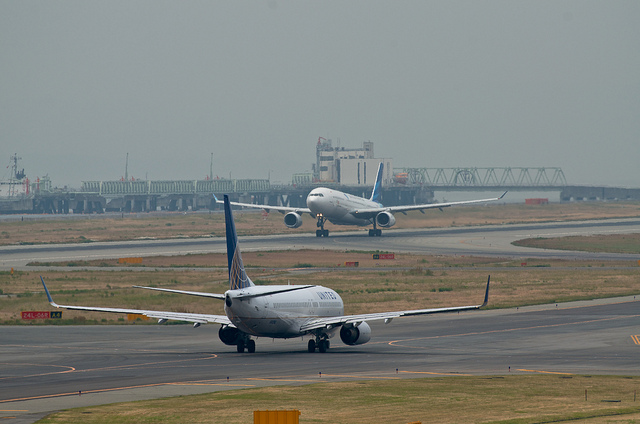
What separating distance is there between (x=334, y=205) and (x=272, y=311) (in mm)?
96229

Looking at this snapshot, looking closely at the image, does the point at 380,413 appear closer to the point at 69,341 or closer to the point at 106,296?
the point at 69,341

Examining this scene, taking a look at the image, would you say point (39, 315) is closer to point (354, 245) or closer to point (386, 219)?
point (354, 245)

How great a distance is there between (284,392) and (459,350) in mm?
17751

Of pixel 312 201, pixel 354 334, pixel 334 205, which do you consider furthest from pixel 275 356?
pixel 334 205

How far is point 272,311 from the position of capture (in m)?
45.8

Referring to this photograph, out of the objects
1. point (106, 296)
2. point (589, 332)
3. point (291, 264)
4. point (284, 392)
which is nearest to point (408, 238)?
point (291, 264)

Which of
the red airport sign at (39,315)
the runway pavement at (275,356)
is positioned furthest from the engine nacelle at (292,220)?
the red airport sign at (39,315)

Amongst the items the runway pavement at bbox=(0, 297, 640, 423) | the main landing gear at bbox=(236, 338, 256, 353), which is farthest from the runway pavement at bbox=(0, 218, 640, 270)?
the main landing gear at bbox=(236, 338, 256, 353)

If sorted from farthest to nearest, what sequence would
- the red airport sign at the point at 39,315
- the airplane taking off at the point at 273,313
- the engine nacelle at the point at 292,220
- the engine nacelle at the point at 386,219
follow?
the engine nacelle at the point at 292,220 → the engine nacelle at the point at 386,219 → the red airport sign at the point at 39,315 → the airplane taking off at the point at 273,313

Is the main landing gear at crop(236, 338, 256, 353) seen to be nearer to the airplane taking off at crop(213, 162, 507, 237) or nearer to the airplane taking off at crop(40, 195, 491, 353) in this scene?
the airplane taking off at crop(40, 195, 491, 353)

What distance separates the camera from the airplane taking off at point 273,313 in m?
45.1

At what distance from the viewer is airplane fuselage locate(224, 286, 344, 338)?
44969mm

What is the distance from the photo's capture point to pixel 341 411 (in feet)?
97.6

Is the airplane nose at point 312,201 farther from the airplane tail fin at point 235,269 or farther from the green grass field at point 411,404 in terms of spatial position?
the green grass field at point 411,404
